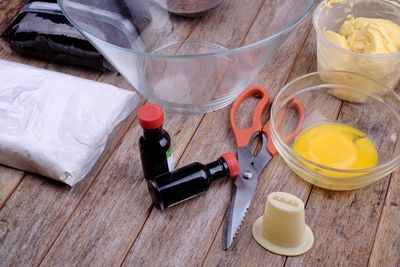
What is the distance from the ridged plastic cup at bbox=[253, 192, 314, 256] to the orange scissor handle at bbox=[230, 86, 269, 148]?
0.13 m

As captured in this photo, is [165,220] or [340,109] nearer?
[165,220]

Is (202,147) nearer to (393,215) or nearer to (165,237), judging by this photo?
(165,237)

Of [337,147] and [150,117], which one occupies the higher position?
[150,117]

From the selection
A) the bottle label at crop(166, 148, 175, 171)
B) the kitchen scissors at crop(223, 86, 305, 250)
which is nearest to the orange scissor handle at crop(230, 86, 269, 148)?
the kitchen scissors at crop(223, 86, 305, 250)

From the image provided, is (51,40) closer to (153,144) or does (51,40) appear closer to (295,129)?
(153,144)

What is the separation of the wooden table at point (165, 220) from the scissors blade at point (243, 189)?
13 mm

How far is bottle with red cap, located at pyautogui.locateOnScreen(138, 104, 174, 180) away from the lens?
2.17 ft

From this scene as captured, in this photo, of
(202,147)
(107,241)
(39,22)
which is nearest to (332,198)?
(202,147)

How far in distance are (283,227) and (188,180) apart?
145mm

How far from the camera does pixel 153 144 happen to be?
708 millimetres

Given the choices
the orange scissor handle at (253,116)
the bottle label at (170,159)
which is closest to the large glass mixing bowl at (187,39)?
the orange scissor handle at (253,116)

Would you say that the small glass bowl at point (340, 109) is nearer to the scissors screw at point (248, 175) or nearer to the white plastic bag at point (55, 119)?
the scissors screw at point (248, 175)

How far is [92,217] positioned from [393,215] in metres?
0.43

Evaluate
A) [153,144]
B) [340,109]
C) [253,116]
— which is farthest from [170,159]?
[340,109]
